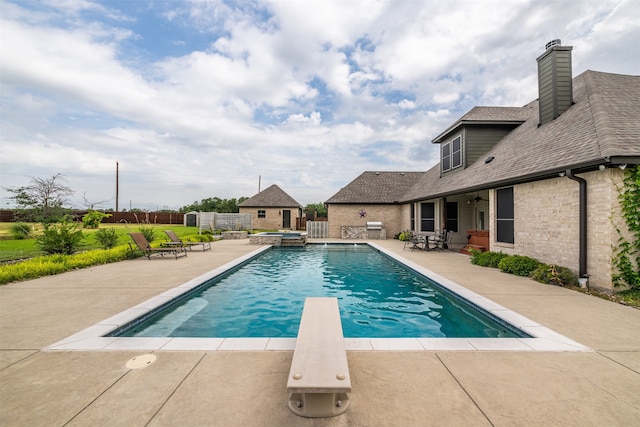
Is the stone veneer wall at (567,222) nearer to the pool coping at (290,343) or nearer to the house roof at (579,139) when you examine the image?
the house roof at (579,139)

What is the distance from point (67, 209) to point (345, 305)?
50.7 feet

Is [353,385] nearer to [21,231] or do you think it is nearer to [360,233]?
[360,233]

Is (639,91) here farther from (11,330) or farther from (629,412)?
(11,330)

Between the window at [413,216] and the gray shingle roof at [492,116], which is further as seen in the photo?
the window at [413,216]

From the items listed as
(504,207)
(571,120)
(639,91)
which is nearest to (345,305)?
(504,207)

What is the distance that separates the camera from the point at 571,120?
8.82m

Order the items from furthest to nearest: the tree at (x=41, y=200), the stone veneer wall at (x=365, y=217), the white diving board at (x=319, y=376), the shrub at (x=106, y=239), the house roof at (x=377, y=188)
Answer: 1. the house roof at (x=377, y=188)
2. the stone veneer wall at (x=365, y=217)
3. the tree at (x=41, y=200)
4. the shrub at (x=106, y=239)
5. the white diving board at (x=319, y=376)

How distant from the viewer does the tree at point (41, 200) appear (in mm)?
12594

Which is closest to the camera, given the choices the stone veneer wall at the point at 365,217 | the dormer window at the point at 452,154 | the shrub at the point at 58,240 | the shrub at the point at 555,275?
the shrub at the point at 555,275

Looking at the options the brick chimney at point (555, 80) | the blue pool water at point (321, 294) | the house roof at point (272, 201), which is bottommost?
the blue pool water at point (321, 294)

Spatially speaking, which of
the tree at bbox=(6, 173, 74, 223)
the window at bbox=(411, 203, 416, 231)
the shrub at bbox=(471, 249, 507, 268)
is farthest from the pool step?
the tree at bbox=(6, 173, 74, 223)

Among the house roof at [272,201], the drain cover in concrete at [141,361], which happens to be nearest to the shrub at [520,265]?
the drain cover in concrete at [141,361]

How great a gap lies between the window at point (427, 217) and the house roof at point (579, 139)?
4798 mm

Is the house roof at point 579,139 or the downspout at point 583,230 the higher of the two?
the house roof at point 579,139
